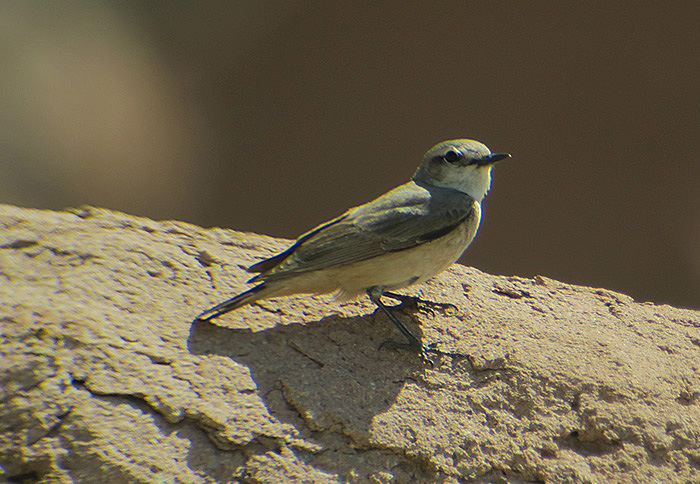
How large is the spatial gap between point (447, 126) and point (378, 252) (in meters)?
6.77

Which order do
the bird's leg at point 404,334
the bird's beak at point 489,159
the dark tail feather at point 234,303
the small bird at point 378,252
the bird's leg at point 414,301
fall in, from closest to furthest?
the dark tail feather at point 234,303, the small bird at point 378,252, the bird's leg at point 404,334, the bird's leg at point 414,301, the bird's beak at point 489,159

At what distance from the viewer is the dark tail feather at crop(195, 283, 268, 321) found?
344 cm

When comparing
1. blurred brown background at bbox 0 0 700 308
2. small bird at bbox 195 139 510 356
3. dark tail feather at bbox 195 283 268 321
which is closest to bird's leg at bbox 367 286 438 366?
small bird at bbox 195 139 510 356

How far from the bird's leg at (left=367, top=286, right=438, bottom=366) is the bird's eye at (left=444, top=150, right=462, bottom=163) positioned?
102 cm

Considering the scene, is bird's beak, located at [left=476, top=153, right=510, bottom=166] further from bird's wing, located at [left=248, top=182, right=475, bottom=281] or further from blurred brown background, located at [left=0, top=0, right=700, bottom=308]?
blurred brown background, located at [left=0, top=0, right=700, bottom=308]

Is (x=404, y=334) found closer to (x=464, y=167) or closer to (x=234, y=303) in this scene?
(x=234, y=303)

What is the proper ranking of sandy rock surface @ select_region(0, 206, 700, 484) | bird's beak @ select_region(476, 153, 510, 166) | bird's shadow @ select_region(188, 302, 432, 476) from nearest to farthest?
sandy rock surface @ select_region(0, 206, 700, 484) → bird's shadow @ select_region(188, 302, 432, 476) → bird's beak @ select_region(476, 153, 510, 166)

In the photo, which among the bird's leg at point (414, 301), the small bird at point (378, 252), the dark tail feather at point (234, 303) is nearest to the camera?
the dark tail feather at point (234, 303)

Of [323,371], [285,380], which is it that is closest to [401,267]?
[323,371]

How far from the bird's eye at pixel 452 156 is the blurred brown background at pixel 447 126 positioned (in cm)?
544

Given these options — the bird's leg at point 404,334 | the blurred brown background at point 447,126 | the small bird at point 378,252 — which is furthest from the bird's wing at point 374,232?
the blurred brown background at point 447,126

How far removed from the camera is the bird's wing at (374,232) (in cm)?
368

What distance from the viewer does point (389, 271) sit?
12.5 feet

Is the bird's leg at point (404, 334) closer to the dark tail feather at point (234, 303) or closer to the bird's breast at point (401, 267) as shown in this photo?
the bird's breast at point (401, 267)
